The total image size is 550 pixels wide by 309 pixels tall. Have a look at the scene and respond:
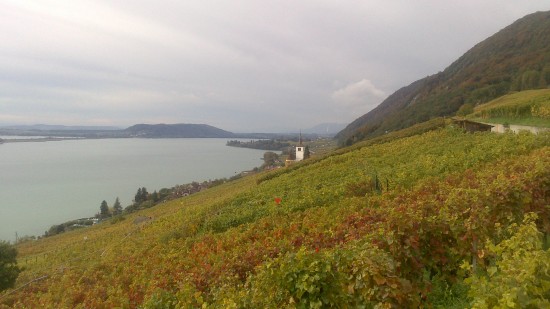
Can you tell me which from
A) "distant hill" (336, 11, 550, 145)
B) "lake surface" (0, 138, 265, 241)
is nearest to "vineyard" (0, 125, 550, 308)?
"lake surface" (0, 138, 265, 241)

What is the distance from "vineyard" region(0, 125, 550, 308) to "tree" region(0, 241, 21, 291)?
1.52 meters

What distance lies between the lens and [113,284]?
43.5 ft

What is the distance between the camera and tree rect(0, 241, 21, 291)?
1638 centimetres

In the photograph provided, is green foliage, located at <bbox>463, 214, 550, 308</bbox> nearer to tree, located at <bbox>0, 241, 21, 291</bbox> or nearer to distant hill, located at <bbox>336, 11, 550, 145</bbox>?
tree, located at <bbox>0, 241, 21, 291</bbox>

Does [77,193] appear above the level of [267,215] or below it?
below

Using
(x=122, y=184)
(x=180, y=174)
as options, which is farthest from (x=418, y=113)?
(x=122, y=184)

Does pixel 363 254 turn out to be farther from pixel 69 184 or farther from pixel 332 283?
pixel 69 184

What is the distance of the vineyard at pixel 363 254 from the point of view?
16.3 feet

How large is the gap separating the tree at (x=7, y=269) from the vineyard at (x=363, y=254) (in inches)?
59.8

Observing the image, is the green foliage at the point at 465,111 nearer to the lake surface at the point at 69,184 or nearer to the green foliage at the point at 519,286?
the green foliage at the point at 519,286

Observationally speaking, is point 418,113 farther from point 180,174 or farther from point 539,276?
point 539,276

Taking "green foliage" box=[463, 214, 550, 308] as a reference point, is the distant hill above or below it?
above

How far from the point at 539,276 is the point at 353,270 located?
6.90ft

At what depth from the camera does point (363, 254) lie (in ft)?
17.1
